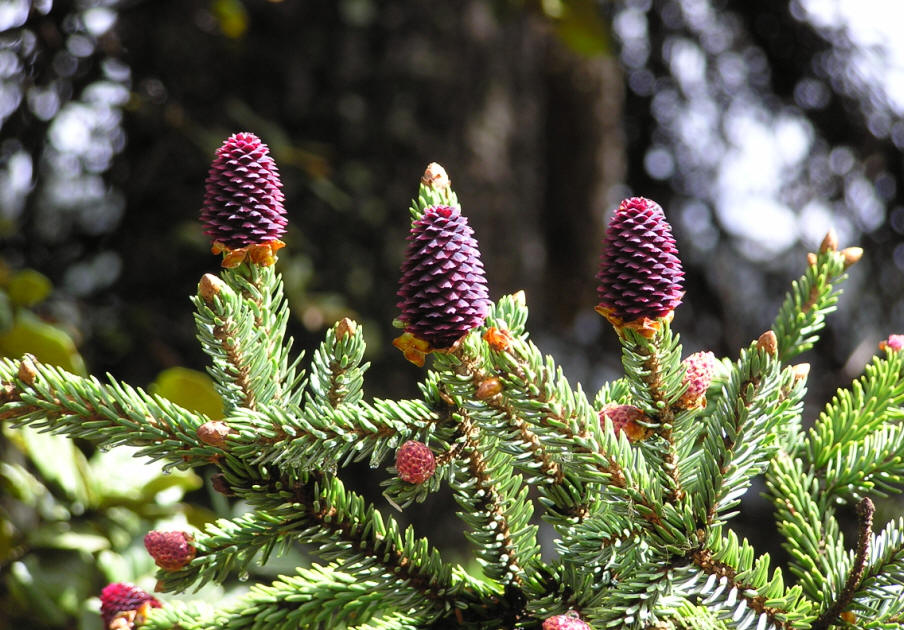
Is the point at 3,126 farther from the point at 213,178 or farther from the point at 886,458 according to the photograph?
the point at 886,458

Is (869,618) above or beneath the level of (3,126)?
above

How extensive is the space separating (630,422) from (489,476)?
0.10m

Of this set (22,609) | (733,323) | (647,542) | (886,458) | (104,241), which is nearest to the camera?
(647,542)

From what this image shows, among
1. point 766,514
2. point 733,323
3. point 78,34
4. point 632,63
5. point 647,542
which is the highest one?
point 632,63

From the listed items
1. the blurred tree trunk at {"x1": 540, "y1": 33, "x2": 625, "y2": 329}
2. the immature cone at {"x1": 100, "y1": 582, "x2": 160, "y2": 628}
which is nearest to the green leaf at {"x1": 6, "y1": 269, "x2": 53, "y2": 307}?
the immature cone at {"x1": 100, "y1": 582, "x2": 160, "y2": 628}

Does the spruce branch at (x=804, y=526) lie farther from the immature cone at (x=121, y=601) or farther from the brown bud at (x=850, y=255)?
the immature cone at (x=121, y=601)

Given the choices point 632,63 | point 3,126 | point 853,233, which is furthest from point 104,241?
point 853,233

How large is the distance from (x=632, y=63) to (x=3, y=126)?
2130mm

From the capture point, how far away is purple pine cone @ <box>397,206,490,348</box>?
469mm

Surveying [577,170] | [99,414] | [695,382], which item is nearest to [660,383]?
[695,382]

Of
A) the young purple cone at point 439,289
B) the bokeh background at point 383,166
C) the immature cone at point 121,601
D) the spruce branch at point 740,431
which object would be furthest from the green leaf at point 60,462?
the spruce branch at point 740,431

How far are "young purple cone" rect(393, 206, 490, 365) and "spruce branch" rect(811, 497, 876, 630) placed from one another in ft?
0.84

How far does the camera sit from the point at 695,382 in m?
0.51

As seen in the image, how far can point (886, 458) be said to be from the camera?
2.03 ft
